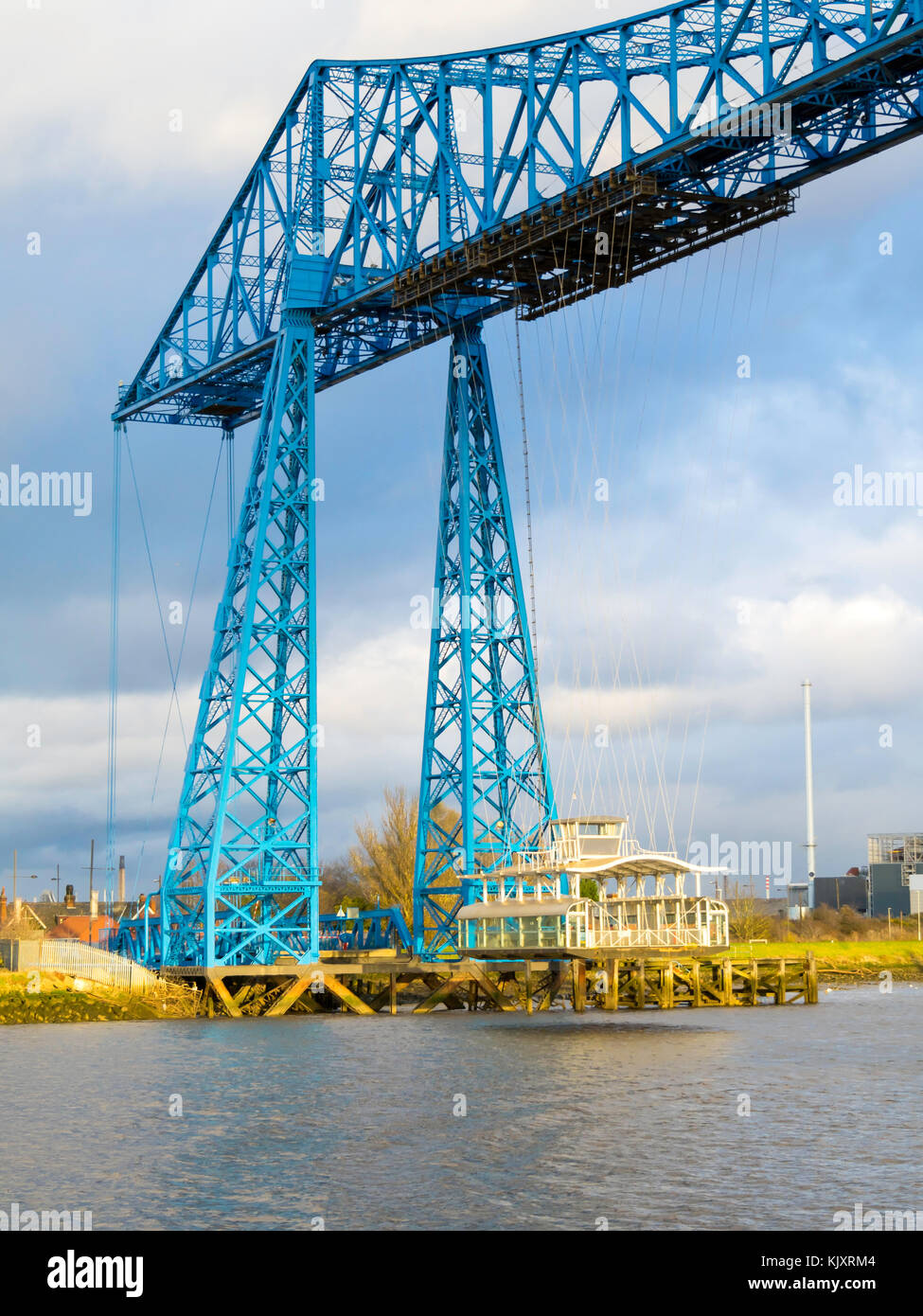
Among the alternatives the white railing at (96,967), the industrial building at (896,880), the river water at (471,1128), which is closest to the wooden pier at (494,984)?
the white railing at (96,967)

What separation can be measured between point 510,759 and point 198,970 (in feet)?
41.8

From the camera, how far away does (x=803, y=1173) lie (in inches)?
979

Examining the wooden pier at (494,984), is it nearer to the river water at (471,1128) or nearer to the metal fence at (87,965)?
the metal fence at (87,965)

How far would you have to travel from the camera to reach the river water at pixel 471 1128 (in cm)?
2288

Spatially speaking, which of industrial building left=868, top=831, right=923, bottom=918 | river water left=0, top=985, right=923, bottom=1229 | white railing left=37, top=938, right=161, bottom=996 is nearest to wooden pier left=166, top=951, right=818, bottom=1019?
white railing left=37, top=938, right=161, bottom=996

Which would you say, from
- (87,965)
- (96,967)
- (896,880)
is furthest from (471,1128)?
(896,880)

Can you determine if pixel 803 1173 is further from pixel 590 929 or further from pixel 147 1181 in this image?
pixel 590 929

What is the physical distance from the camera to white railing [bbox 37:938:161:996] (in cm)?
5788

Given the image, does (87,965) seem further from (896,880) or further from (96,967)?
(896,880)

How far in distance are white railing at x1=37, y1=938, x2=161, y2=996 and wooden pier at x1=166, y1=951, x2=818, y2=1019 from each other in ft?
3.42

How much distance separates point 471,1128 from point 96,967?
32.3 meters

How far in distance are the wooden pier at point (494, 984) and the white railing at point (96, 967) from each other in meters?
1.04
